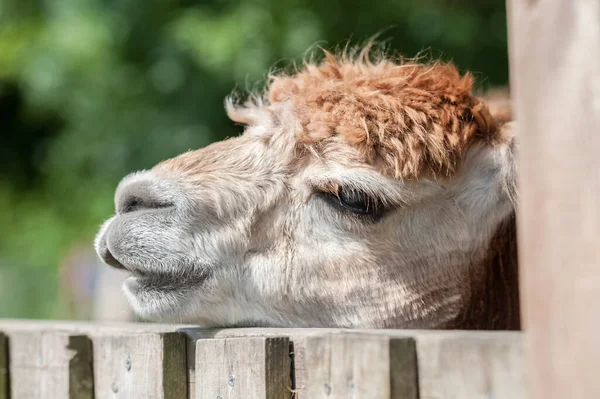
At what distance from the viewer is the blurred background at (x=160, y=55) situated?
8.18 m

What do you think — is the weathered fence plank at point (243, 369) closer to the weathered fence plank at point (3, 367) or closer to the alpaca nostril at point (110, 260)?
the alpaca nostril at point (110, 260)

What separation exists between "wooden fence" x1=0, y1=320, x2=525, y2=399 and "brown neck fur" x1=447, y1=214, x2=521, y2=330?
3.40ft

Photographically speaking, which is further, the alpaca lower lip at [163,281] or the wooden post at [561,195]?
the alpaca lower lip at [163,281]

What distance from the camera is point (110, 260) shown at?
330 cm

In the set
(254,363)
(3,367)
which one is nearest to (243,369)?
(254,363)

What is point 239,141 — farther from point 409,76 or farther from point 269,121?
point 409,76

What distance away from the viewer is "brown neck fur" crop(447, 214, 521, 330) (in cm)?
327

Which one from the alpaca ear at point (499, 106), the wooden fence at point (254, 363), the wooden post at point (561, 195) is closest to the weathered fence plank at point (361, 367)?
the wooden fence at point (254, 363)

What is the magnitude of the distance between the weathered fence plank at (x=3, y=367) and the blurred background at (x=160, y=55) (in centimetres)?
361

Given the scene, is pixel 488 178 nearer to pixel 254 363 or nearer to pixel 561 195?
pixel 254 363

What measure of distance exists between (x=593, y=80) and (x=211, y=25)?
273 inches

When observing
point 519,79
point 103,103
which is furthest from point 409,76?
point 103,103

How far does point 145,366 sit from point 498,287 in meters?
1.45

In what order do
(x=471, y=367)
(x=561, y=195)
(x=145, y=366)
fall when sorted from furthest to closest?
1. (x=145, y=366)
2. (x=471, y=367)
3. (x=561, y=195)
